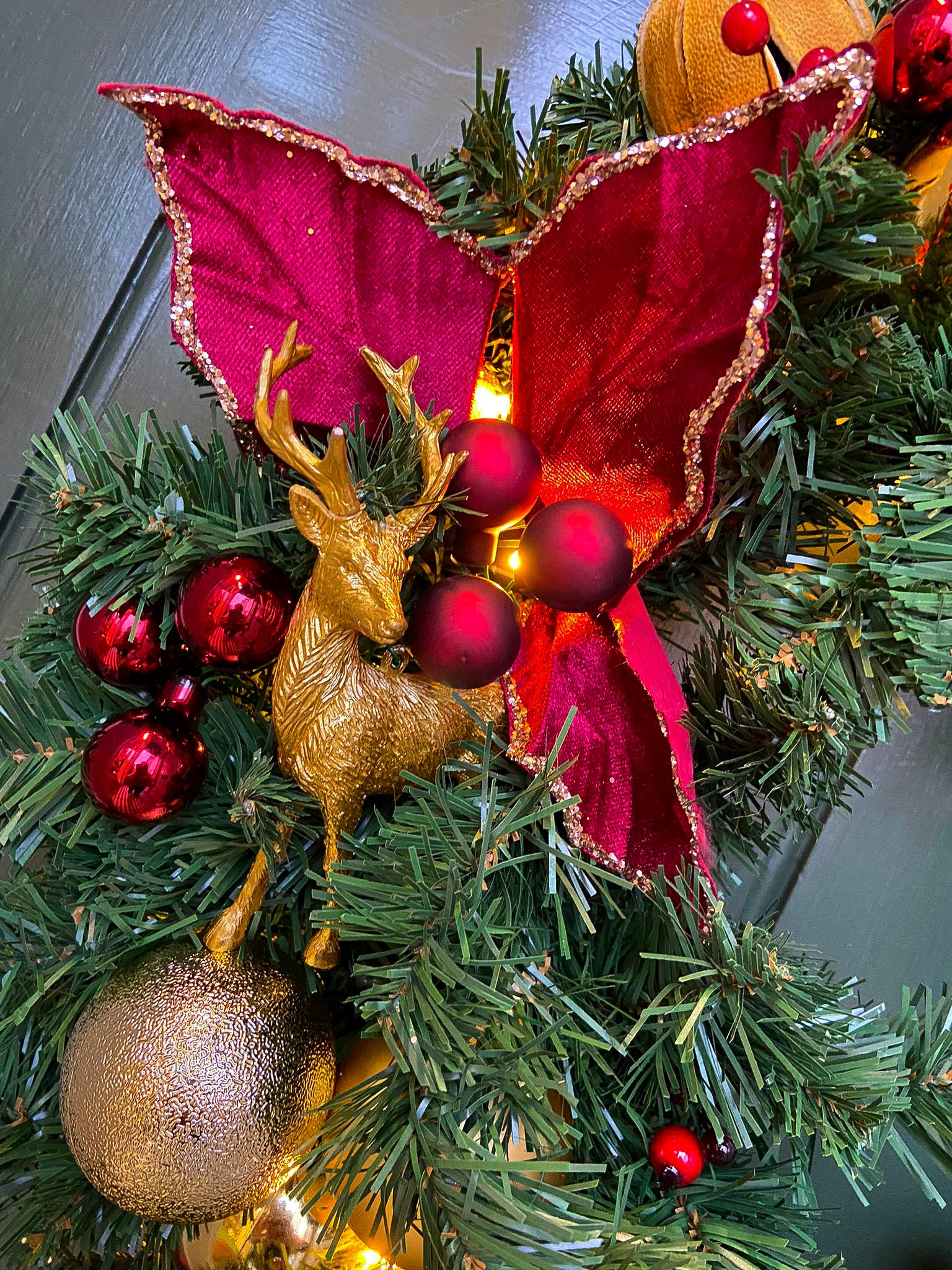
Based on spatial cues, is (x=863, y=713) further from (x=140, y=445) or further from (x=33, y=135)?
(x=33, y=135)

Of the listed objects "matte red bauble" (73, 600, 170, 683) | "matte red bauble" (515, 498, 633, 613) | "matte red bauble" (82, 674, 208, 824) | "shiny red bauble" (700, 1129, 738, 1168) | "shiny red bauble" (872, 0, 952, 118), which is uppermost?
"shiny red bauble" (872, 0, 952, 118)

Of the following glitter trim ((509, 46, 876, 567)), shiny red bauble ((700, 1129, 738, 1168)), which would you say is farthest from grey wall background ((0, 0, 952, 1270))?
glitter trim ((509, 46, 876, 567))

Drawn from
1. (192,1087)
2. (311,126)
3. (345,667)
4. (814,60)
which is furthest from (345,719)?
(311,126)

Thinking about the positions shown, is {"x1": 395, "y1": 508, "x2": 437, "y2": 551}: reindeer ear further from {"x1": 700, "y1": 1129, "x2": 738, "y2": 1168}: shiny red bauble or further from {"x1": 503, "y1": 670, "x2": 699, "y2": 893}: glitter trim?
{"x1": 700, "y1": 1129, "x2": 738, "y2": 1168}: shiny red bauble

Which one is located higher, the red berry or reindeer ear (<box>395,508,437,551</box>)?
the red berry

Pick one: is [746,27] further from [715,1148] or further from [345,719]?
[715,1148]

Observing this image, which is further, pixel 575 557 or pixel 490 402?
pixel 490 402

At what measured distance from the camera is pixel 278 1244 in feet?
1.14

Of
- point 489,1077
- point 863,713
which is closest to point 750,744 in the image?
point 863,713

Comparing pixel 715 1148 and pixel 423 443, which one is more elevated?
pixel 423 443

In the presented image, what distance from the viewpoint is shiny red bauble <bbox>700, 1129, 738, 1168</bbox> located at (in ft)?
1.12

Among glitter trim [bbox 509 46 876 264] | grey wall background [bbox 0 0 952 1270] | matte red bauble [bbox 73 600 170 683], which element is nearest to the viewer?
glitter trim [bbox 509 46 876 264]

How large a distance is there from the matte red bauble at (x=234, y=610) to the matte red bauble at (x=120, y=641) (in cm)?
2

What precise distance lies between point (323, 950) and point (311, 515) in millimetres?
159
